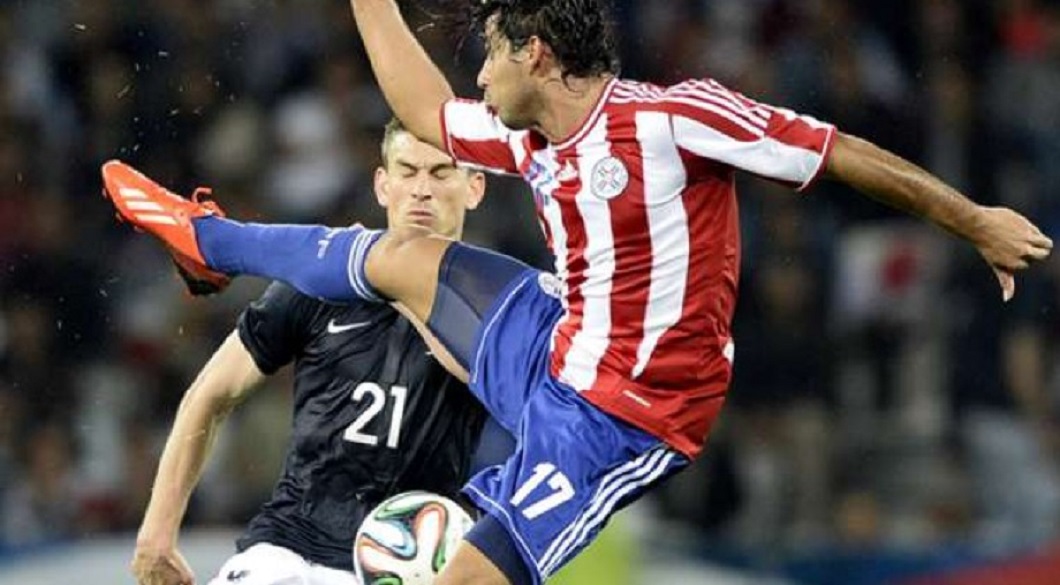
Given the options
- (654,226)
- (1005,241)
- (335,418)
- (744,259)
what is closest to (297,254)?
(335,418)

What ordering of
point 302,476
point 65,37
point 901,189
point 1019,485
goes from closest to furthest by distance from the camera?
point 901,189 → point 302,476 → point 1019,485 → point 65,37

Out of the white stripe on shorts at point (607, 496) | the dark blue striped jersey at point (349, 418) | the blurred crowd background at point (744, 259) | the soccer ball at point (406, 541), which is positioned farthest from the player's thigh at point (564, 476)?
the blurred crowd background at point (744, 259)

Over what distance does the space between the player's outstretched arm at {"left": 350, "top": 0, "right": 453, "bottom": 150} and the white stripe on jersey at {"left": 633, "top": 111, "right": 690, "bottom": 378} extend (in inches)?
23.6

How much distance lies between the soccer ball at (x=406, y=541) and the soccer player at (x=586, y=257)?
0.11 metres

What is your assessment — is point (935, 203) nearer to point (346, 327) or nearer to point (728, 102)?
point (728, 102)

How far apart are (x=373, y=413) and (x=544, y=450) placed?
60 cm

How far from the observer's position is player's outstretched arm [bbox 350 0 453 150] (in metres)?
5.89

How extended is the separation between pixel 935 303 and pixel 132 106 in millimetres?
3293

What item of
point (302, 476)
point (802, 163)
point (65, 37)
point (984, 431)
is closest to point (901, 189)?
point (802, 163)

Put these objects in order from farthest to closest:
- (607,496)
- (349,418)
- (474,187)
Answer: (474,187)
(349,418)
(607,496)

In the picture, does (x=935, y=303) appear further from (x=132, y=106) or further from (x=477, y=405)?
(x=477, y=405)

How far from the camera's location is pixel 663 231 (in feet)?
18.2

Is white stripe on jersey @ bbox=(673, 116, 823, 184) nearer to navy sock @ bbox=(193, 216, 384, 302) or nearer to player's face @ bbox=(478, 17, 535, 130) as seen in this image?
player's face @ bbox=(478, 17, 535, 130)

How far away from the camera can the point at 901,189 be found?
17.5 feet
